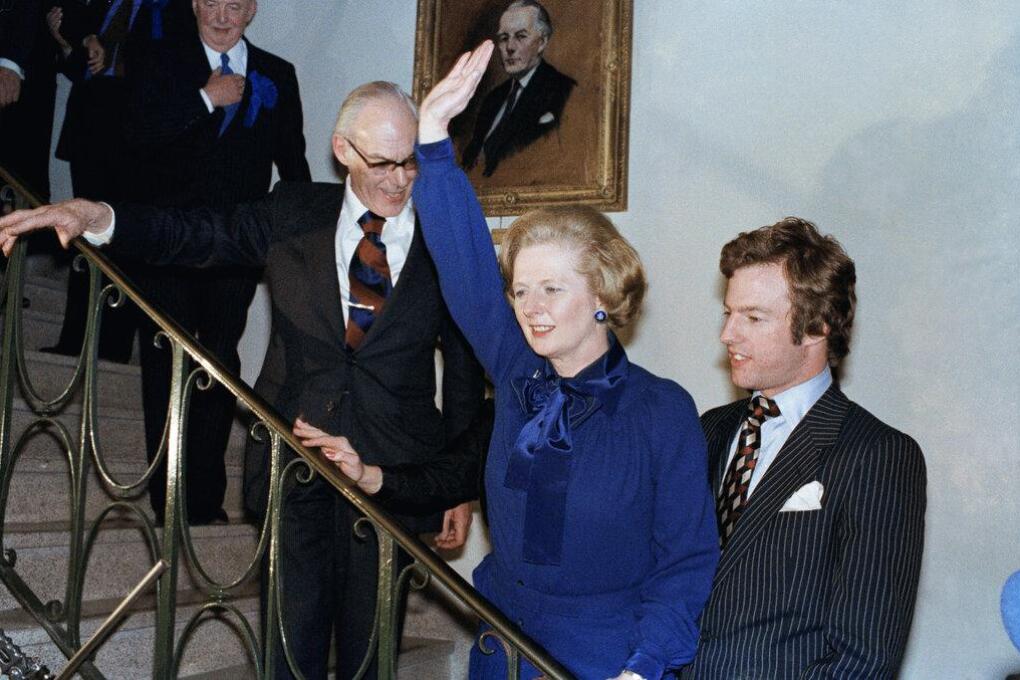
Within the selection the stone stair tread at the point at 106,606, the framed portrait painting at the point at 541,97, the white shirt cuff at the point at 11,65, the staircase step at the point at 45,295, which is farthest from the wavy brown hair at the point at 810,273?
the staircase step at the point at 45,295

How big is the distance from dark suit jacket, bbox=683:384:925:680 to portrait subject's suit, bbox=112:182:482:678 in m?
0.79

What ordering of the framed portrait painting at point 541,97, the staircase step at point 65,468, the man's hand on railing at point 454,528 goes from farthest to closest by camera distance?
the framed portrait painting at point 541,97 → the staircase step at point 65,468 → the man's hand on railing at point 454,528

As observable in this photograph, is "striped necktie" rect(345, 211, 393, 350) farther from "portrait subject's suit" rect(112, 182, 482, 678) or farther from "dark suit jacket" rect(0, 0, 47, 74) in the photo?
"dark suit jacket" rect(0, 0, 47, 74)

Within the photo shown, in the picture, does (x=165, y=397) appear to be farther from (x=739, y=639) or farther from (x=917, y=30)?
(x=917, y=30)

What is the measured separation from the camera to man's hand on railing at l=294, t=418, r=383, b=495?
254 cm

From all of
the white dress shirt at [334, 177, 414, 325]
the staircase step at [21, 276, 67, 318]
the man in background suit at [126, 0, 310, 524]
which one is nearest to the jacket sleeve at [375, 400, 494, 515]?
the white dress shirt at [334, 177, 414, 325]

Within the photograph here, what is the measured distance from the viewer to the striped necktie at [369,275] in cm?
288

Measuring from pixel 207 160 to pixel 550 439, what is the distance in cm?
271

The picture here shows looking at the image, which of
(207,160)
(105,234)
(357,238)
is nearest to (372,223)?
(357,238)

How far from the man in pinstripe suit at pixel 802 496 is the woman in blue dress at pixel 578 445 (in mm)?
187

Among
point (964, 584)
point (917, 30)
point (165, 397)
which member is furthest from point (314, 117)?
point (964, 584)

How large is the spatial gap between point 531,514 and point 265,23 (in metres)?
4.24

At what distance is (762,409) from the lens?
234 centimetres

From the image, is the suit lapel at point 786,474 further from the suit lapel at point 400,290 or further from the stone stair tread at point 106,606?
the stone stair tread at point 106,606
